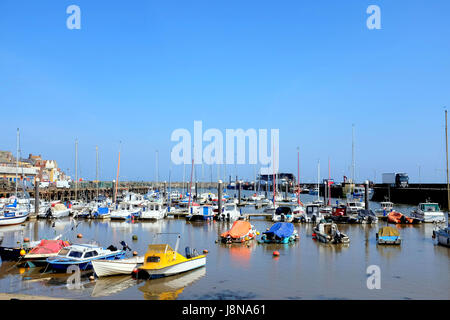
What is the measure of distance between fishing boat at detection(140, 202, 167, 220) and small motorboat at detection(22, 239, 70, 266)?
90.7ft

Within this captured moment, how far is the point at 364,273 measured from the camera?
22.7 m

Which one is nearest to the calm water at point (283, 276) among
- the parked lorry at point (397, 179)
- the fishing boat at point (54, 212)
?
the fishing boat at point (54, 212)

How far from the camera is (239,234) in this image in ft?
114

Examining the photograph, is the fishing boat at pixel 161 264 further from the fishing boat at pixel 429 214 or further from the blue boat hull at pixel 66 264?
the fishing boat at pixel 429 214

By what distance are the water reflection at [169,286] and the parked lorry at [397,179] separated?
113 metres

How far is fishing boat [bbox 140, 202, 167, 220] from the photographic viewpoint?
53.7 meters

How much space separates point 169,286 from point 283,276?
21.7 ft

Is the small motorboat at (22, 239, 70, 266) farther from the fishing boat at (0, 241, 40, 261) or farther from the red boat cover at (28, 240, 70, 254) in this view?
the fishing boat at (0, 241, 40, 261)

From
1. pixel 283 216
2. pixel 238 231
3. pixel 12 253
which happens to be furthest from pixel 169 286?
pixel 283 216

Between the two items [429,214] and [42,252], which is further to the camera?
[429,214]

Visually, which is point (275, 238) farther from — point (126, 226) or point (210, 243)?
point (126, 226)

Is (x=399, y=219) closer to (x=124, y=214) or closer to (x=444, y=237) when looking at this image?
(x=444, y=237)

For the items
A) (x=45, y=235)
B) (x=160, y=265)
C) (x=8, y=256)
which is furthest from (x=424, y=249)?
(x=45, y=235)
